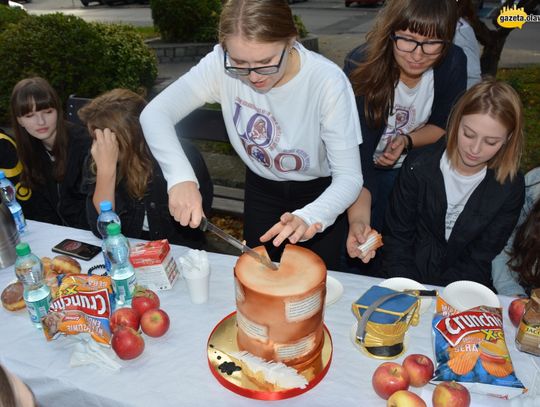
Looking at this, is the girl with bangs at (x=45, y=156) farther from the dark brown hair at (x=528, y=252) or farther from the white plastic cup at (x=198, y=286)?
the dark brown hair at (x=528, y=252)

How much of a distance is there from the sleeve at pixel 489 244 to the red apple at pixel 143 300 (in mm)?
1382

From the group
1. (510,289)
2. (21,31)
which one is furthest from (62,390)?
(21,31)

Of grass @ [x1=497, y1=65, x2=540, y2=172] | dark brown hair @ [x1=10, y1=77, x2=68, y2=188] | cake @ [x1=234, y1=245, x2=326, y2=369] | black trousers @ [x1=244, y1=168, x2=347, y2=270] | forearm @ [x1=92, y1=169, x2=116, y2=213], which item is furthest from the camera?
grass @ [x1=497, y1=65, x2=540, y2=172]

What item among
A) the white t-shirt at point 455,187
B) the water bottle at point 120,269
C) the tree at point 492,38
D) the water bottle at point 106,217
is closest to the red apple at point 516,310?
the white t-shirt at point 455,187

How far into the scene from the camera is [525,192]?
7.11ft

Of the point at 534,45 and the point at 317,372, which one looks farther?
the point at 534,45

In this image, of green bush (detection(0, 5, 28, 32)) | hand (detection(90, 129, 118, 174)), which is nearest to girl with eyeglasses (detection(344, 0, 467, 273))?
hand (detection(90, 129, 118, 174))

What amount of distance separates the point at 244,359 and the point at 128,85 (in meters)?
5.44

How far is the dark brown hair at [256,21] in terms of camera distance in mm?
1483

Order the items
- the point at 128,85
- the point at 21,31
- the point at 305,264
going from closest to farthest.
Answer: the point at 305,264, the point at 21,31, the point at 128,85

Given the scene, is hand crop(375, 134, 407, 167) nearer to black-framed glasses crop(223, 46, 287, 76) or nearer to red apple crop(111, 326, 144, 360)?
black-framed glasses crop(223, 46, 287, 76)

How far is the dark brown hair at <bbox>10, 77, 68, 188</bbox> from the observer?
2541mm

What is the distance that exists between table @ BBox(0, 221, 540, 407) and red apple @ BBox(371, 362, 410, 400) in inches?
1.6

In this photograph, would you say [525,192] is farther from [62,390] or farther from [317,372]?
[62,390]
